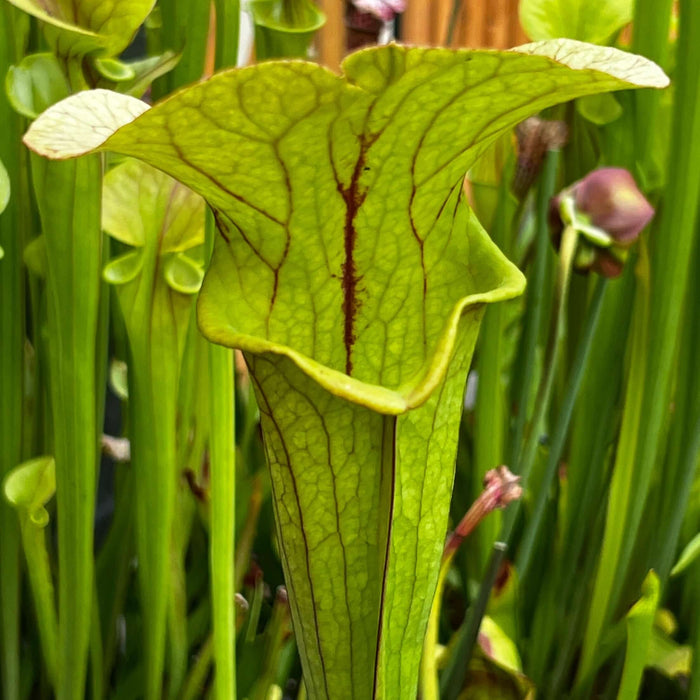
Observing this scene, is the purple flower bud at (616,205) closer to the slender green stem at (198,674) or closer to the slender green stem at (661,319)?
the slender green stem at (661,319)

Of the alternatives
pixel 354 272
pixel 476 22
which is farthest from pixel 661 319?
pixel 476 22

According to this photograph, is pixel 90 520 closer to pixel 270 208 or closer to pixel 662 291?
pixel 270 208

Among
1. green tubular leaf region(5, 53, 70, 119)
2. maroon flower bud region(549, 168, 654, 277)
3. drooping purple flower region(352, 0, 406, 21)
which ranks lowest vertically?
maroon flower bud region(549, 168, 654, 277)

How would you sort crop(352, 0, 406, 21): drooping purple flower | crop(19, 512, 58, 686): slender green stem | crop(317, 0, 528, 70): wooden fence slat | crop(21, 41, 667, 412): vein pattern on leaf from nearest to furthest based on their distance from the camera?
crop(21, 41, 667, 412): vein pattern on leaf
crop(19, 512, 58, 686): slender green stem
crop(352, 0, 406, 21): drooping purple flower
crop(317, 0, 528, 70): wooden fence slat

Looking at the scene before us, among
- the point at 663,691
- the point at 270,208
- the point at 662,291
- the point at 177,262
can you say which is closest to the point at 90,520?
the point at 177,262

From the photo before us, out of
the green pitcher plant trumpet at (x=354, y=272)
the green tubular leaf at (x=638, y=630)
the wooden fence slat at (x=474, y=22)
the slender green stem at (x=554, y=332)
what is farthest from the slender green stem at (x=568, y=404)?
the wooden fence slat at (x=474, y=22)

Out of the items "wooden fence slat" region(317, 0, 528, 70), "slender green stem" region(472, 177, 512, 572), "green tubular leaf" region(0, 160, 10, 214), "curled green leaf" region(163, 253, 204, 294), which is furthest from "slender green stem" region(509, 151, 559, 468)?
"wooden fence slat" region(317, 0, 528, 70)

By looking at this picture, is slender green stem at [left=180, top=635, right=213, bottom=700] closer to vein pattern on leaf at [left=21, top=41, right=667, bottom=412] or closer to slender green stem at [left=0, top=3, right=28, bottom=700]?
slender green stem at [left=0, top=3, right=28, bottom=700]
